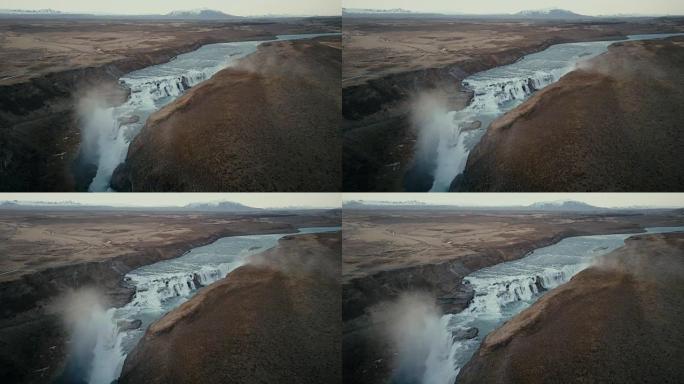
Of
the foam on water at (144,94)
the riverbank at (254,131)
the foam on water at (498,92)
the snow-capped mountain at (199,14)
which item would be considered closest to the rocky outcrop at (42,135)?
the foam on water at (144,94)

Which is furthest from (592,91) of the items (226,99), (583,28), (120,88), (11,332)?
(11,332)

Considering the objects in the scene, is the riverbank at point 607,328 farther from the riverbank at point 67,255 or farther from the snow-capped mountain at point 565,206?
the riverbank at point 67,255

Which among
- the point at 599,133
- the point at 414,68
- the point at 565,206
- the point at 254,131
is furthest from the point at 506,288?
the point at 254,131

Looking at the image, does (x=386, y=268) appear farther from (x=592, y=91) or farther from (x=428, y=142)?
(x=592, y=91)

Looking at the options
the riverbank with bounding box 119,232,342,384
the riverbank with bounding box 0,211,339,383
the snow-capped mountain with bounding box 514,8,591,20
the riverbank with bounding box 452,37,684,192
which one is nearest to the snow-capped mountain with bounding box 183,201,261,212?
the riverbank with bounding box 0,211,339,383

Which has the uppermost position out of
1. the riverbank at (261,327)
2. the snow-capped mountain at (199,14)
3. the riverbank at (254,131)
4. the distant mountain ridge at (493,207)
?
the snow-capped mountain at (199,14)

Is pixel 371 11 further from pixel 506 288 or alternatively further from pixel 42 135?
pixel 42 135

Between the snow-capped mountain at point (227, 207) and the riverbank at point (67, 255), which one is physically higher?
the snow-capped mountain at point (227, 207)
